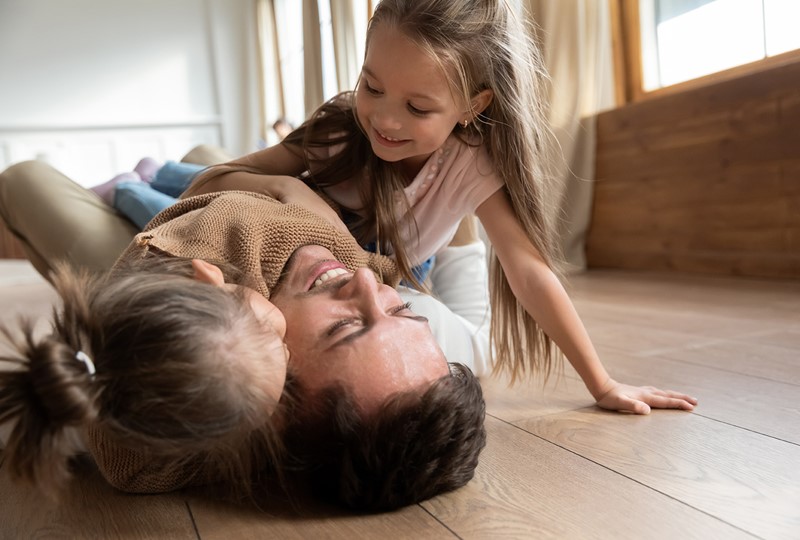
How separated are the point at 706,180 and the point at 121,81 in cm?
491

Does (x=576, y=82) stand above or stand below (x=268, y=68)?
below

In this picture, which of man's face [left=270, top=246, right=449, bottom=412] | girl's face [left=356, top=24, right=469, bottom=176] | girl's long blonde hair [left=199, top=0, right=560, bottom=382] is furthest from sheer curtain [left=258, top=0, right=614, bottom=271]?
man's face [left=270, top=246, right=449, bottom=412]

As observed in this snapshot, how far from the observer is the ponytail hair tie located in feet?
2.05

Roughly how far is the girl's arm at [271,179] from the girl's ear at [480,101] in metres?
0.29

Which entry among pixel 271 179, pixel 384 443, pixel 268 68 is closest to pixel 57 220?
pixel 271 179

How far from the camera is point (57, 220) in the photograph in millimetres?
1660

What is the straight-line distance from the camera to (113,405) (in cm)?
63

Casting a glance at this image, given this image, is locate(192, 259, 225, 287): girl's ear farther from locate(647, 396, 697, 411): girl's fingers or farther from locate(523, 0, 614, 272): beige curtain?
locate(523, 0, 614, 272): beige curtain

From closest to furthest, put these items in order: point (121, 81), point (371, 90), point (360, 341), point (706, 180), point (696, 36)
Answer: point (360, 341), point (371, 90), point (706, 180), point (696, 36), point (121, 81)

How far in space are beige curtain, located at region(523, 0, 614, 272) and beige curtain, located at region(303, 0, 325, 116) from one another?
82.6 inches

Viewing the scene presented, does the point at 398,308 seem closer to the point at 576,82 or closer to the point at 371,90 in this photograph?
the point at 371,90

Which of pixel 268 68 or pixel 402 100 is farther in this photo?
pixel 268 68

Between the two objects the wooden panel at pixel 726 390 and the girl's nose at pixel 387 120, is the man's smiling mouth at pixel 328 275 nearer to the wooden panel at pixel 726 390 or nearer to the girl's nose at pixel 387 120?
the girl's nose at pixel 387 120

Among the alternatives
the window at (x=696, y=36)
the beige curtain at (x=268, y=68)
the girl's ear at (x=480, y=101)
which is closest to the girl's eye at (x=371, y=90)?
the girl's ear at (x=480, y=101)
